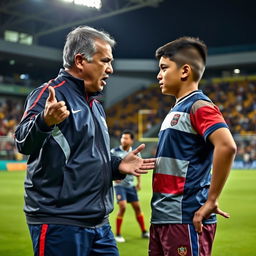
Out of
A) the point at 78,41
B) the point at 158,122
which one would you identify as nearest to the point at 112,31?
the point at 158,122

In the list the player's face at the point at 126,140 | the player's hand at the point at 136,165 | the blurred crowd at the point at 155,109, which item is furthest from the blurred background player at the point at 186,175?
the blurred crowd at the point at 155,109

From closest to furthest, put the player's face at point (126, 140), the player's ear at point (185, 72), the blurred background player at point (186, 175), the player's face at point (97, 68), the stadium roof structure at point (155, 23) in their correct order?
1. the blurred background player at point (186, 175)
2. the player's face at point (97, 68)
3. the player's ear at point (185, 72)
4. the player's face at point (126, 140)
5. the stadium roof structure at point (155, 23)

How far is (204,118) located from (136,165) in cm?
65

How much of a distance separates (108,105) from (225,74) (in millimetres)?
11679

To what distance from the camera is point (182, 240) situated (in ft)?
10.1

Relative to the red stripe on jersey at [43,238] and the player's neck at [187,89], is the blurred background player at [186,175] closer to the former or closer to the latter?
the player's neck at [187,89]

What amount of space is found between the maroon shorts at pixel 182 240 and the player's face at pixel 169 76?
94 cm

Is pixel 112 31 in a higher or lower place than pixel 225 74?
higher

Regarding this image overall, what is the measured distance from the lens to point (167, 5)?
135 ft

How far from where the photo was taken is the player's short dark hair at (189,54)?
10.8ft

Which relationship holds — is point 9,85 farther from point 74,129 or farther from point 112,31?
point 74,129

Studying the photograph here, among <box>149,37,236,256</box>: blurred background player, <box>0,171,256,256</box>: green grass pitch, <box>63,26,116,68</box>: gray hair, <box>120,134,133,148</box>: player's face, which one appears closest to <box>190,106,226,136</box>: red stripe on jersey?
<box>149,37,236,256</box>: blurred background player

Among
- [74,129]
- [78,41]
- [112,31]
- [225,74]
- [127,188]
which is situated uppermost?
[112,31]

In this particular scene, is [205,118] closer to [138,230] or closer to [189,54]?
[189,54]
